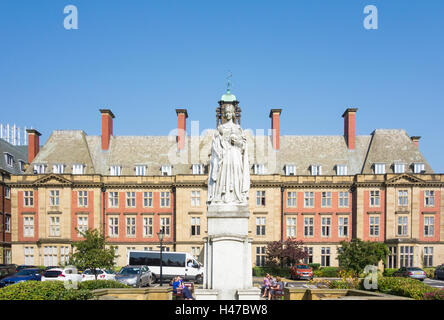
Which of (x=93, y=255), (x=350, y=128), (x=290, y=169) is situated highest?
(x=350, y=128)

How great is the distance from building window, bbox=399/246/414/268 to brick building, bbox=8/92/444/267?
0.10 metres

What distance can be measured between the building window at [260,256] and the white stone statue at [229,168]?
33.4 meters

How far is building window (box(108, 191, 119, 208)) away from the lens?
152ft

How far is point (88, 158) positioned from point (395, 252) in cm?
3442

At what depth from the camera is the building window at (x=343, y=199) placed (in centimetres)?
4600

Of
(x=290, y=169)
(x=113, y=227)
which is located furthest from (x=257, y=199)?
(x=113, y=227)

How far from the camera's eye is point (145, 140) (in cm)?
5109

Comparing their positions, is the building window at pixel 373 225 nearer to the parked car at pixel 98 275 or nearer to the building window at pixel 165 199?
the building window at pixel 165 199

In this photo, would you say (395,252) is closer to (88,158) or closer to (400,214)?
(400,214)

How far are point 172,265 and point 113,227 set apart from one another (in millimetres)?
13948

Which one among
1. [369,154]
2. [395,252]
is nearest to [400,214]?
[395,252]

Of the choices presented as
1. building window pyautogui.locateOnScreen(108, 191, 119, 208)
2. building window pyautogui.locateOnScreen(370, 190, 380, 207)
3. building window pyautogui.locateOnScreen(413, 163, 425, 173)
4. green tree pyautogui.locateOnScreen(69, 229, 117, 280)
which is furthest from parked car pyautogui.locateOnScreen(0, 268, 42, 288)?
building window pyautogui.locateOnScreen(413, 163, 425, 173)

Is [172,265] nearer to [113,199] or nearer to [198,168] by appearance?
[198,168]

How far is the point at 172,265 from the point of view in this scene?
3481cm
